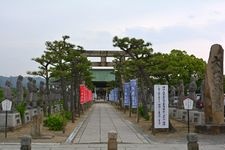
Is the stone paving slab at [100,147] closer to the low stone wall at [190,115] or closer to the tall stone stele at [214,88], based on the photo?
the tall stone stele at [214,88]

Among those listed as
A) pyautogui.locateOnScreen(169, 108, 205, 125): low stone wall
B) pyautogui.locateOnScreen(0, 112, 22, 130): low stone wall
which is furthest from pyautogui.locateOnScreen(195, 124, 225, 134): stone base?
pyautogui.locateOnScreen(0, 112, 22, 130): low stone wall

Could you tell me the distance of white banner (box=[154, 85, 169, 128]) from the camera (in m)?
21.6

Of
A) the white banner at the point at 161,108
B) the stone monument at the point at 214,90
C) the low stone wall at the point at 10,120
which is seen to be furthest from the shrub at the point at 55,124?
the stone monument at the point at 214,90

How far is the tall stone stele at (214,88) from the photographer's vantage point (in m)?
21.1

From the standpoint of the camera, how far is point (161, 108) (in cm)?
2177

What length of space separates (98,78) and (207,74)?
208 feet

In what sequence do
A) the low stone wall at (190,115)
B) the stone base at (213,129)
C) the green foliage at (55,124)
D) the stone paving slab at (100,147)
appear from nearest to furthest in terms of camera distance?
1. the stone paving slab at (100,147)
2. the stone base at (213,129)
3. the green foliage at (55,124)
4. the low stone wall at (190,115)

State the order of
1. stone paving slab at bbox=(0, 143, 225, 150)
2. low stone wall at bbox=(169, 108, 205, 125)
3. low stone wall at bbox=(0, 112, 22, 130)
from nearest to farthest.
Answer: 1. stone paving slab at bbox=(0, 143, 225, 150)
2. low stone wall at bbox=(0, 112, 22, 130)
3. low stone wall at bbox=(169, 108, 205, 125)

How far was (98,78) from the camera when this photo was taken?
84625 mm

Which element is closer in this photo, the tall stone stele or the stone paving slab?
the stone paving slab

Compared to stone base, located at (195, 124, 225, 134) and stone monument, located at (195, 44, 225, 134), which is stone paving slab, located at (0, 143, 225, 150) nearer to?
stone base, located at (195, 124, 225, 134)

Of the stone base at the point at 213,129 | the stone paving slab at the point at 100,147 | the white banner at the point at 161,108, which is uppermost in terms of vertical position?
the white banner at the point at 161,108

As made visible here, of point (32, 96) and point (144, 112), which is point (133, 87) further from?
point (32, 96)

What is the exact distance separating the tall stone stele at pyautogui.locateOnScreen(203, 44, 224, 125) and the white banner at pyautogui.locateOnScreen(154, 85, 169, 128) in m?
1.94
